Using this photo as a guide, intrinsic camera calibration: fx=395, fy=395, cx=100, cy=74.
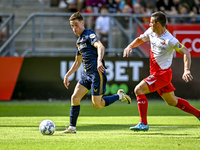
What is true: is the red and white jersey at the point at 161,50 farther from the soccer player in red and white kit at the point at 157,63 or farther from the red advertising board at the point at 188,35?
the red advertising board at the point at 188,35

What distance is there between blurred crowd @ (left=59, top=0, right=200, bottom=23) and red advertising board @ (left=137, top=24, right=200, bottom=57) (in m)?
1.69

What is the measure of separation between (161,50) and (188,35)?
754 cm

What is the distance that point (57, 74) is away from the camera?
45.5 feet

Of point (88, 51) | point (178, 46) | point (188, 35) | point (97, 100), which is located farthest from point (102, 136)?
point (188, 35)

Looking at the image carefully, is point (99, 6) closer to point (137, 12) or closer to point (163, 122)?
point (137, 12)

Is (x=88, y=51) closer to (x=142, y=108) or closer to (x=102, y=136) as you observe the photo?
(x=142, y=108)

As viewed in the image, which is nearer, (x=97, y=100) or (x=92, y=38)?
(x=92, y=38)

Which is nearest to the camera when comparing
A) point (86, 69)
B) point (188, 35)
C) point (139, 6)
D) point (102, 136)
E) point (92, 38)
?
point (102, 136)

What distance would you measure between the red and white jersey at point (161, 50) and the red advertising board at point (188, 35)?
6.90 metres

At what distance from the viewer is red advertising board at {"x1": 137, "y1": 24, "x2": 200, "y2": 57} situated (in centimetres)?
1427

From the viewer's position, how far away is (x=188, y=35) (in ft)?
47.1

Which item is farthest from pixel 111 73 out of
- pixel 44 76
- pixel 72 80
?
pixel 44 76

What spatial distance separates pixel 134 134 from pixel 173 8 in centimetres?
1113

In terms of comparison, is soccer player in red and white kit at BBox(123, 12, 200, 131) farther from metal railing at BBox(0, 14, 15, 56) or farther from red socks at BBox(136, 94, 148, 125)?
metal railing at BBox(0, 14, 15, 56)
